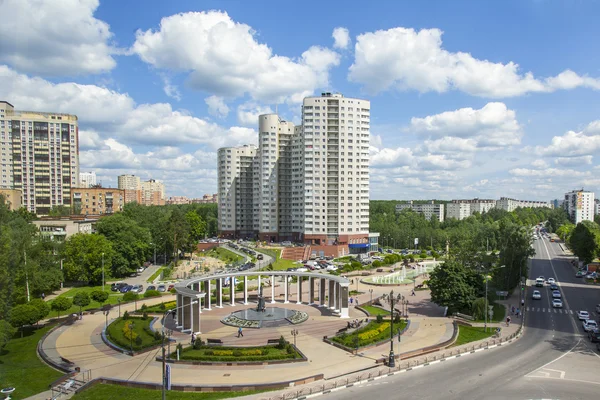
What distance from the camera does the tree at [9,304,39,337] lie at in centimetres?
4216

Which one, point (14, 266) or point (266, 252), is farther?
point (266, 252)

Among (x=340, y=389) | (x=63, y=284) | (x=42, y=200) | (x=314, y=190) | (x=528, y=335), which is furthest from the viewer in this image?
(x=42, y=200)

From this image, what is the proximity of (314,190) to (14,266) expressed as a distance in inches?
2775

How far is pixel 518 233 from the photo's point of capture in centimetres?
6297

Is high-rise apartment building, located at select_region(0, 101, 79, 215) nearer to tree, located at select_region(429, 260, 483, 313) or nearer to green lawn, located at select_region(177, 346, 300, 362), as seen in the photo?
green lawn, located at select_region(177, 346, 300, 362)

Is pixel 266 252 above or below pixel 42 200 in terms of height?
below

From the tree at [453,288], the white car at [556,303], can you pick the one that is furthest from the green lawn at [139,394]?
the white car at [556,303]

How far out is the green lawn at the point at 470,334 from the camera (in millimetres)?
38734

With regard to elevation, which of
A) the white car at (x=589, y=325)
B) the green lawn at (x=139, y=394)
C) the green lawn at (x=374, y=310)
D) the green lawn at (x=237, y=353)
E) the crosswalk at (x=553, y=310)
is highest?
the green lawn at (x=237, y=353)

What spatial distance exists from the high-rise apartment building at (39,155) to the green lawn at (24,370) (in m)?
104

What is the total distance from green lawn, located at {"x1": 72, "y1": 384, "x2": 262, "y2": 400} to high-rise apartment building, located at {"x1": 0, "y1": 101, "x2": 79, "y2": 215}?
12007 centimetres

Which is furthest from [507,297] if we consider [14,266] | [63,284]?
[63,284]

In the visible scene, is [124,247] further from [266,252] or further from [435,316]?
[435,316]

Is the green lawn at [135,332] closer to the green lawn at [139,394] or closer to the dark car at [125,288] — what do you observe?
the green lawn at [139,394]
